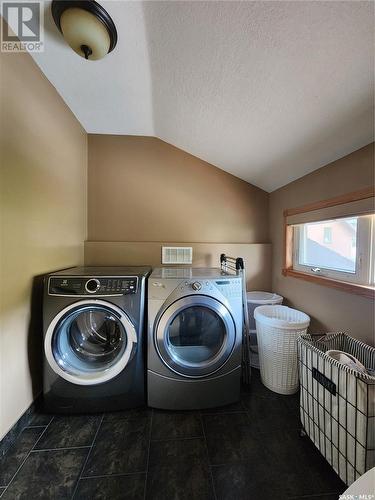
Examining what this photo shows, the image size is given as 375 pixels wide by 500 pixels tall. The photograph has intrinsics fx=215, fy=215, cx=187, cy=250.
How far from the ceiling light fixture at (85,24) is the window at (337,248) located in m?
1.76

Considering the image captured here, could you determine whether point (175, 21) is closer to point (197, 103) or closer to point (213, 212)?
point (197, 103)

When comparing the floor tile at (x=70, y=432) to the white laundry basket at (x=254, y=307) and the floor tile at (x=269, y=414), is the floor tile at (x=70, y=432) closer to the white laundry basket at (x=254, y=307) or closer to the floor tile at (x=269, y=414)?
the floor tile at (x=269, y=414)

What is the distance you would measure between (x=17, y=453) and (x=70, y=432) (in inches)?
9.8

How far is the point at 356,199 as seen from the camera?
1314 millimetres

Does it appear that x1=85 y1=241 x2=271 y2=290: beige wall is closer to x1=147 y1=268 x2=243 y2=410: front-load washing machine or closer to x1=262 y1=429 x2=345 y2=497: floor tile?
x1=147 y1=268 x2=243 y2=410: front-load washing machine

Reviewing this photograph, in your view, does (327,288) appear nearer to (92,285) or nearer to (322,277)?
(322,277)

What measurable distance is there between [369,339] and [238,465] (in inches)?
38.6

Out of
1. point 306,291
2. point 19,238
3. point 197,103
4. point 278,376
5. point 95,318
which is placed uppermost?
point 197,103

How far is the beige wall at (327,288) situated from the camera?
1.27 m

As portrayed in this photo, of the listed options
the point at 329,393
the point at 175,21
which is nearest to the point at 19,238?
the point at 175,21

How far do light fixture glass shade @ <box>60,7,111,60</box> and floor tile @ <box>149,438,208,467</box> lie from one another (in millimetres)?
2189

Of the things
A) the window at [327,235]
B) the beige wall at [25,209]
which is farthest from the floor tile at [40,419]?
the window at [327,235]

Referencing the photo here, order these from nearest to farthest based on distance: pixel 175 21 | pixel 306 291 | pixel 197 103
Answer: pixel 175 21
pixel 197 103
pixel 306 291

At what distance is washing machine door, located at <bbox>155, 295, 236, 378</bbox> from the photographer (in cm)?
141
